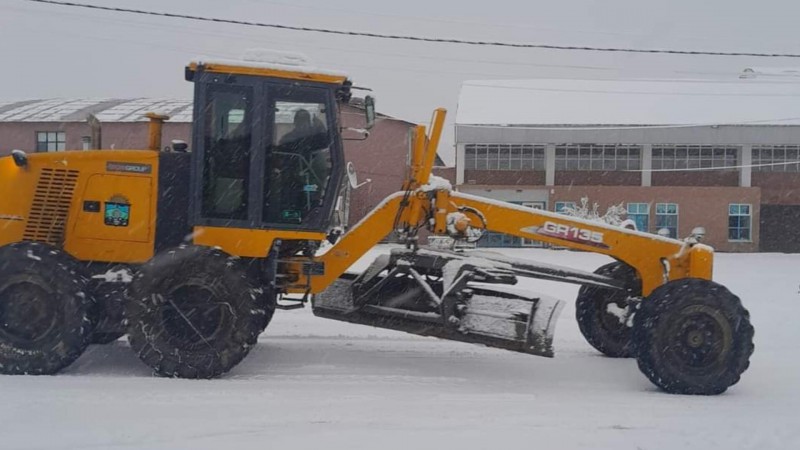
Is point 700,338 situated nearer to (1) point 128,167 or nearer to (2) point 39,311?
(1) point 128,167

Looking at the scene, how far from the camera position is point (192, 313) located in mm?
7051

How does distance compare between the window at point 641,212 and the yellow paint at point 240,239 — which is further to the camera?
the window at point 641,212

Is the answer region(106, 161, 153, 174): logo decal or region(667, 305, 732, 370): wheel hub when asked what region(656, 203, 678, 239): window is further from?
region(106, 161, 153, 174): logo decal

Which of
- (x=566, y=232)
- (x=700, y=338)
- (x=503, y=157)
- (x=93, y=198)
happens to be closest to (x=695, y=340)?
(x=700, y=338)

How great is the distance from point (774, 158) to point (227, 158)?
1535 inches

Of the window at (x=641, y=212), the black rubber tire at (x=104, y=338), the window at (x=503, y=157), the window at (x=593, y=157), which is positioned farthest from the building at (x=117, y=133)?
the black rubber tire at (x=104, y=338)

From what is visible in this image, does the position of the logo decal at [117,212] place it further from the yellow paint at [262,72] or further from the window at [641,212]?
the window at [641,212]

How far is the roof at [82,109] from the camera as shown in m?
37.3

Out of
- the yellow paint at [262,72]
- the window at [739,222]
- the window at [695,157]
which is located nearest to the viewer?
the yellow paint at [262,72]

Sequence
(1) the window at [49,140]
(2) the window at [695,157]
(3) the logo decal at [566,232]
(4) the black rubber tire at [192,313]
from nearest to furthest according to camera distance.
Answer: (4) the black rubber tire at [192,313], (3) the logo decal at [566,232], (1) the window at [49,140], (2) the window at [695,157]

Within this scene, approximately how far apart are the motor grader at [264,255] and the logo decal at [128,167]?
13 mm

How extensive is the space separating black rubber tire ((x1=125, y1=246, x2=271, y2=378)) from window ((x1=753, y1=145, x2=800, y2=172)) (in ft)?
126

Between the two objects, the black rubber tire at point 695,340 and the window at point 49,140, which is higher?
the window at point 49,140

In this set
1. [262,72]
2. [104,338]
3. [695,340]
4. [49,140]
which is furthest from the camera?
[49,140]
